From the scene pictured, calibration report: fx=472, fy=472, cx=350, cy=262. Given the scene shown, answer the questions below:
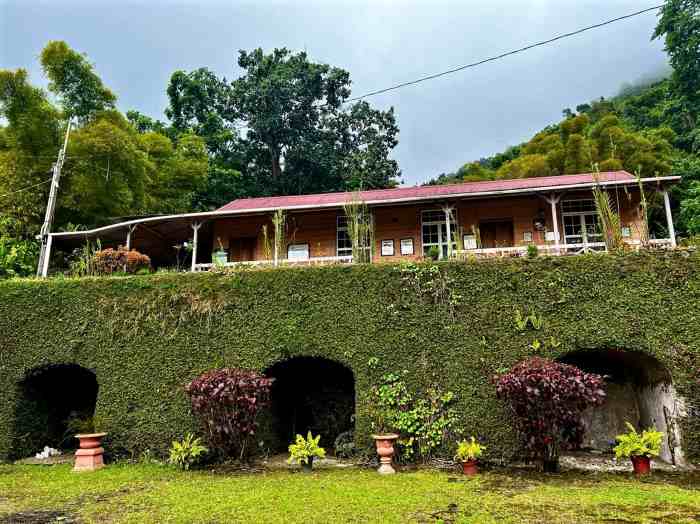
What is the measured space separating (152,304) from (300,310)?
3231 mm

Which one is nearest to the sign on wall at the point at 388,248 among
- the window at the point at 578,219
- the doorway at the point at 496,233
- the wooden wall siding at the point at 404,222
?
the wooden wall siding at the point at 404,222

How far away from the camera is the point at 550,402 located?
6.94 m

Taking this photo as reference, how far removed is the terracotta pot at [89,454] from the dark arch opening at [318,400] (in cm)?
353

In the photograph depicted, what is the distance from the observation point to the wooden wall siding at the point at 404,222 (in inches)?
547

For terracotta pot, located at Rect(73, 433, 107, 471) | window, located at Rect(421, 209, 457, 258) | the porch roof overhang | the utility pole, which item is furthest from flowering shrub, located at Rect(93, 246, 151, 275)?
window, located at Rect(421, 209, 457, 258)

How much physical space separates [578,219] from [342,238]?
713cm

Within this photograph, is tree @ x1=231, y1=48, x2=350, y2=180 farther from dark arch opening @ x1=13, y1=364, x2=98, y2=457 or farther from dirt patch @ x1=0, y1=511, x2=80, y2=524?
dirt patch @ x1=0, y1=511, x2=80, y2=524

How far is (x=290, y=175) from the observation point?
32.8 m

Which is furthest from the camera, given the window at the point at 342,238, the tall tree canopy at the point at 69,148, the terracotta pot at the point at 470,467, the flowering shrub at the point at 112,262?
the tall tree canopy at the point at 69,148

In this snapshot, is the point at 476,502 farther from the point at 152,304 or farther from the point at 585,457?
the point at 152,304

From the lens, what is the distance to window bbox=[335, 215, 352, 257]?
15.1m

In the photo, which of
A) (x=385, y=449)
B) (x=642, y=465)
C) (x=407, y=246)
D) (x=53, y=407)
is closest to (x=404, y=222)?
(x=407, y=246)

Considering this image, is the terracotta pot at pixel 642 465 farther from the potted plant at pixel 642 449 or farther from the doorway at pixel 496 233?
the doorway at pixel 496 233

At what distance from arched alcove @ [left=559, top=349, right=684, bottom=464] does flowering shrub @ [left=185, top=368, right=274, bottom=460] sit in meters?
5.64
